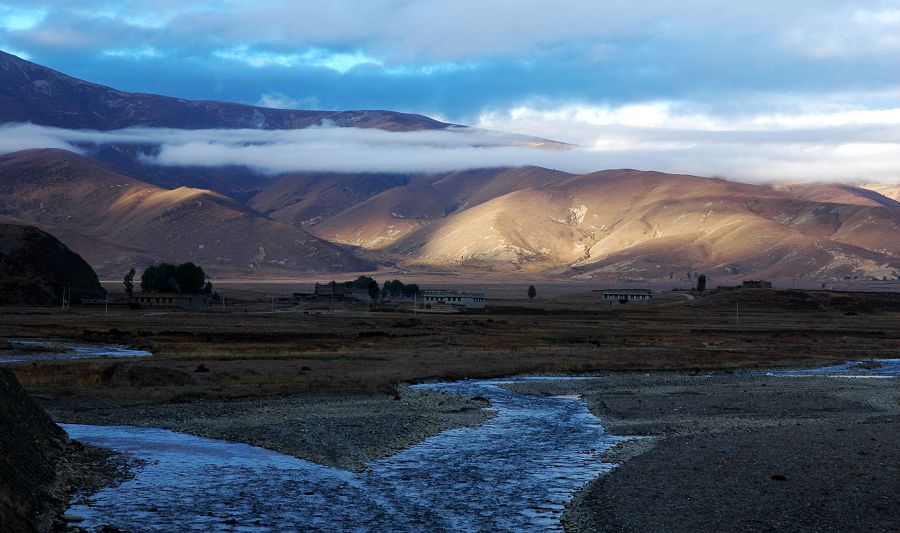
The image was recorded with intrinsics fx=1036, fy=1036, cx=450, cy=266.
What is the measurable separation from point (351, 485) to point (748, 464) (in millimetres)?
12059

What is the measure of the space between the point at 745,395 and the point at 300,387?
23.2 metres

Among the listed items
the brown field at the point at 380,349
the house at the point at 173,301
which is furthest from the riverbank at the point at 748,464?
the house at the point at 173,301

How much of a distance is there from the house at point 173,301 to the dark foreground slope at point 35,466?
152 meters

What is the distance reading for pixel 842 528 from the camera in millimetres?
23781

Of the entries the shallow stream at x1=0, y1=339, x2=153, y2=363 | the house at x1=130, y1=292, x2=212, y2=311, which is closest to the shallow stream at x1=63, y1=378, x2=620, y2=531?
the shallow stream at x1=0, y1=339, x2=153, y2=363

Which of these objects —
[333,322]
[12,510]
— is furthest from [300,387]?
[333,322]

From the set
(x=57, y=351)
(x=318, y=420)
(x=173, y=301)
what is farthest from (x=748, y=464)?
(x=173, y=301)

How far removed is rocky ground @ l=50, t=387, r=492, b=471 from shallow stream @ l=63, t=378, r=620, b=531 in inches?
36.1

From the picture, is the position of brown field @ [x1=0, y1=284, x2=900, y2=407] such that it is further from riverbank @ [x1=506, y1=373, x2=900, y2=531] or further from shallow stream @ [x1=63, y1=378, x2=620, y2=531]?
riverbank @ [x1=506, y1=373, x2=900, y2=531]

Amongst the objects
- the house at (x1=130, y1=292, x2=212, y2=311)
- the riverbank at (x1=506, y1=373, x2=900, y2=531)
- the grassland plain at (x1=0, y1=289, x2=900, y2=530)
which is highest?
the riverbank at (x1=506, y1=373, x2=900, y2=531)

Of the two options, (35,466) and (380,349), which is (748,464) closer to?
(35,466)

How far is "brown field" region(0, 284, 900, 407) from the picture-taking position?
175 feet

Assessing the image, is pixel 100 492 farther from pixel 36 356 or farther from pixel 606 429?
pixel 36 356

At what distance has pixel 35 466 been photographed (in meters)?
27.2
